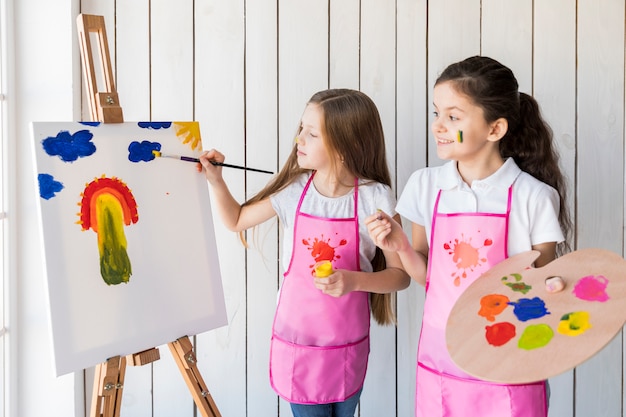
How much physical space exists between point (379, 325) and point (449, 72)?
81 cm

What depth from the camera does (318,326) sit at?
1688 millimetres

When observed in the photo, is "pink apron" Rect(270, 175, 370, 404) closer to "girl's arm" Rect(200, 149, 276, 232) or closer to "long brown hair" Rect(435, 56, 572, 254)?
"girl's arm" Rect(200, 149, 276, 232)

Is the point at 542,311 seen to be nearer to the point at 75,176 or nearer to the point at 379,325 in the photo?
the point at 379,325

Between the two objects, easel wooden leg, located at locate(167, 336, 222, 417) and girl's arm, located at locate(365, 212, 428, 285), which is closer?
girl's arm, located at locate(365, 212, 428, 285)

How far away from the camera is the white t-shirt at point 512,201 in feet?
4.94

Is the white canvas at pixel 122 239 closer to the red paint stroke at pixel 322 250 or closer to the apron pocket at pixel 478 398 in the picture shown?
the red paint stroke at pixel 322 250

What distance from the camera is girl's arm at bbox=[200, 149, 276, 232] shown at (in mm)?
1738

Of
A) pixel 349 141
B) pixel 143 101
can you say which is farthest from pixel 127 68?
pixel 349 141

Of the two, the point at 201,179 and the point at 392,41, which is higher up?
the point at 392,41

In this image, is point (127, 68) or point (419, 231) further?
point (127, 68)

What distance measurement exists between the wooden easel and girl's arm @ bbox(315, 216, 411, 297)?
369 mm

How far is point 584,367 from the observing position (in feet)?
6.64

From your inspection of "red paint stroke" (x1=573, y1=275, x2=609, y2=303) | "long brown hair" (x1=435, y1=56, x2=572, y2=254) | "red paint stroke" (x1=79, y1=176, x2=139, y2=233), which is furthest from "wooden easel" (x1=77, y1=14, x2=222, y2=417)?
"red paint stroke" (x1=573, y1=275, x2=609, y2=303)

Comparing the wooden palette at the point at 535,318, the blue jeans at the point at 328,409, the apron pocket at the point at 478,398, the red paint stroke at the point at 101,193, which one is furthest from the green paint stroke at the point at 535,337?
the red paint stroke at the point at 101,193
